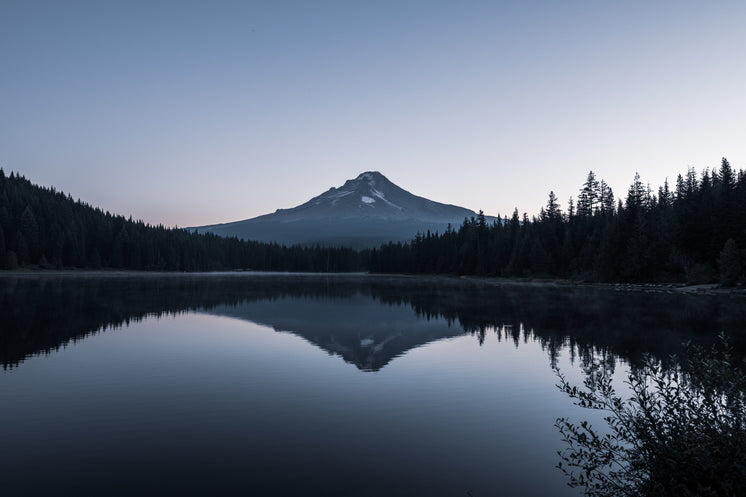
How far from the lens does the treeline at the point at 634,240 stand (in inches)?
3243

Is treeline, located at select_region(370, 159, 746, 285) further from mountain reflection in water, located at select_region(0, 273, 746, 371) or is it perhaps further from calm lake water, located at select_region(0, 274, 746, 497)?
calm lake water, located at select_region(0, 274, 746, 497)

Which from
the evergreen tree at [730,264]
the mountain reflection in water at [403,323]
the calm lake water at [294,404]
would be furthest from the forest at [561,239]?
the calm lake water at [294,404]

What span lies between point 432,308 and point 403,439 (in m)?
42.1

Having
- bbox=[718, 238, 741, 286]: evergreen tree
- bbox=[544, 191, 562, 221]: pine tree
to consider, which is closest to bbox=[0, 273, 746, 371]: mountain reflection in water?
bbox=[718, 238, 741, 286]: evergreen tree

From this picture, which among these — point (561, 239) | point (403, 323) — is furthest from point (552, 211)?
point (403, 323)

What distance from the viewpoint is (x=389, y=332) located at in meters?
36.4

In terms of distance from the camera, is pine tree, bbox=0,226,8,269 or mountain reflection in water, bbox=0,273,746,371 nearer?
mountain reflection in water, bbox=0,273,746,371

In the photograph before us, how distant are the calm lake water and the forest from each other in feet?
189

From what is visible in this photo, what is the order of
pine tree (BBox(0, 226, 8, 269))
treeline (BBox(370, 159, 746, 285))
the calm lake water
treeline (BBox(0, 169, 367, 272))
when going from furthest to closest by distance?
treeline (BBox(0, 169, 367, 272)) < pine tree (BBox(0, 226, 8, 269)) < treeline (BBox(370, 159, 746, 285)) < the calm lake water

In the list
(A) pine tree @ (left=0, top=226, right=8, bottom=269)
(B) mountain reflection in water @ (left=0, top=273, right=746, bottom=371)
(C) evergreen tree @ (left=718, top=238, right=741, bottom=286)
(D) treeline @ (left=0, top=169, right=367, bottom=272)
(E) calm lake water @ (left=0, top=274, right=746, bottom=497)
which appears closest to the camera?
(E) calm lake water @ (left=0, top=274, right=746, bottom=497)

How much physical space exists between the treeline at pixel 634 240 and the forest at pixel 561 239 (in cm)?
20

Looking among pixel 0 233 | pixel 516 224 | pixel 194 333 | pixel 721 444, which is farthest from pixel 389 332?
pixel 0 233

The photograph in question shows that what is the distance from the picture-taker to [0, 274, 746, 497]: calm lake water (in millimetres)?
10562

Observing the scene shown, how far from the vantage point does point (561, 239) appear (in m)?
A: 130
